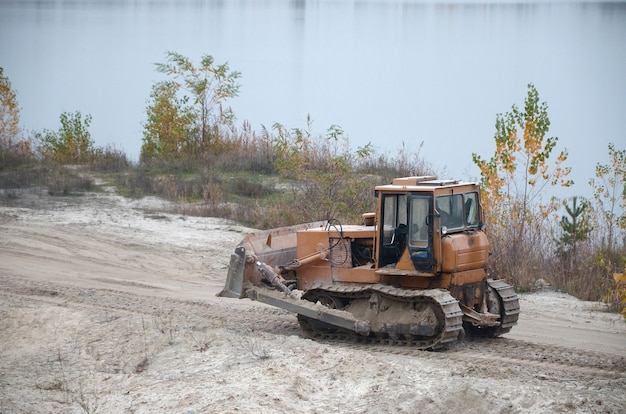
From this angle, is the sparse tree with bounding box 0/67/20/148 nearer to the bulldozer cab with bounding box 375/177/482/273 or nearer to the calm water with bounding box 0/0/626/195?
the calm water with bounding box 0/0/626/195

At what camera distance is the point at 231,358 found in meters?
11.2

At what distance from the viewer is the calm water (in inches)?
1732

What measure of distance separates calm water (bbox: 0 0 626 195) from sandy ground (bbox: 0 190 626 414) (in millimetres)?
14372

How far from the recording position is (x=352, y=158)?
914 inches

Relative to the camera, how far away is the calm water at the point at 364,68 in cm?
4400

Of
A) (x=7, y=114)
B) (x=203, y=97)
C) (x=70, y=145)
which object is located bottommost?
(x=70, y=145)

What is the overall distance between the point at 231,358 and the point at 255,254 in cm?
204

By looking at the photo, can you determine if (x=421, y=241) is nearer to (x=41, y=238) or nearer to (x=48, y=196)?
(x=41, y=238)

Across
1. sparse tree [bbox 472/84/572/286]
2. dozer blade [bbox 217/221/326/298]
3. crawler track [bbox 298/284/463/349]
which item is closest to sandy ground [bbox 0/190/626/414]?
crawler track [bbox 298/284/463/349]

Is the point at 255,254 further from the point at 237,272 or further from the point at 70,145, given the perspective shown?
the point at 70,145

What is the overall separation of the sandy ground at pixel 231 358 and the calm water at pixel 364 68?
1437 cm

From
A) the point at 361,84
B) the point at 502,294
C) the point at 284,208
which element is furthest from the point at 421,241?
the point at 361,84

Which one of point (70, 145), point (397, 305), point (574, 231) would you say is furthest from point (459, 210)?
point (70, 145)

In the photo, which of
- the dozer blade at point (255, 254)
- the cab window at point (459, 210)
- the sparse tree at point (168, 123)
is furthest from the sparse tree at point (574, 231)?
the sparse tree at point (168, 123)
